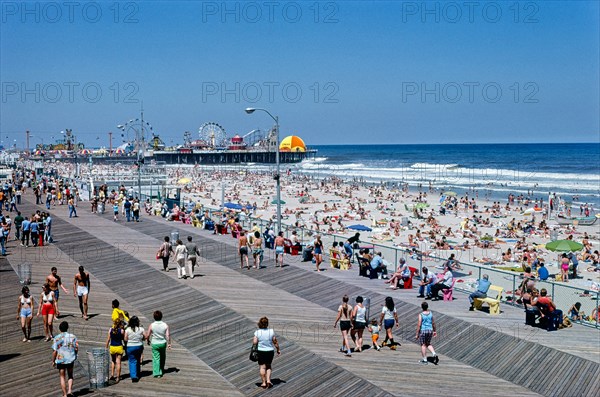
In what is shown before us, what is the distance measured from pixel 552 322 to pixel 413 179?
238 ft

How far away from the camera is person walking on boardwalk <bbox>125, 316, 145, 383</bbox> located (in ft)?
27.8

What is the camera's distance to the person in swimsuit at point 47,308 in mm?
10117

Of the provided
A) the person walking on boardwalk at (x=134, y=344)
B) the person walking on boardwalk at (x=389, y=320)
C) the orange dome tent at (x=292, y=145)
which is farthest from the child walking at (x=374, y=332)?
the orange dome tent at (x=292, y=145)

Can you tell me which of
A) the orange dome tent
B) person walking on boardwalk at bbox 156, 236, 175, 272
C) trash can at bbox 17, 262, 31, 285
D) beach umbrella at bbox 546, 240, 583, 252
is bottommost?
beach umbrella at bbox 546, 240, 583, 252

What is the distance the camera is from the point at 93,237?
21062mm

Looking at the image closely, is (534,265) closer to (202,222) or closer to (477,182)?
(202,222)

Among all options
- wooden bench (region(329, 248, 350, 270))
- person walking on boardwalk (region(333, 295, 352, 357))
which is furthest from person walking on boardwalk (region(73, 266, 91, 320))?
Result: wooden bench (region(329, 248, 350, 270))

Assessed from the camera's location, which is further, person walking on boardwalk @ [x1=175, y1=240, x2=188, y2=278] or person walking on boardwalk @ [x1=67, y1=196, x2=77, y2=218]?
person walking on boardwalk @ [x1=67, y1=196, x2=77, y2=218]

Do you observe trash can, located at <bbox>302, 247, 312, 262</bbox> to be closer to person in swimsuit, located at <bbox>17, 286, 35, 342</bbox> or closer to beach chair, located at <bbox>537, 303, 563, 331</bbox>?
→ beach chair, located at <bbox>537, 303, 563, 331</bbox>

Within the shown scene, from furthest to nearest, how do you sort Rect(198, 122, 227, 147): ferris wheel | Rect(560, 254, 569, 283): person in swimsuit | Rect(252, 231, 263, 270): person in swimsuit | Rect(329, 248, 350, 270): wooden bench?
1. Rect(198, 122, 227, 147): ferris wheel
2. Rect(560, 254, 569, 283): person in swimsuit
3. Rect(329, 248, 350, 270): wooden bench
4. Rect(252, 231, 263, 270): person in swimsuit

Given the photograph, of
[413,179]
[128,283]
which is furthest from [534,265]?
[413,179]

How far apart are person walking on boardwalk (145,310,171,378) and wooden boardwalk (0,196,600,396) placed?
25 cm

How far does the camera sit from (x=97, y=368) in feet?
27.2

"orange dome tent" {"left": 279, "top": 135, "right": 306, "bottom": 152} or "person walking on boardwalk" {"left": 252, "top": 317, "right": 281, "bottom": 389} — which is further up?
"orange dome tent" {"left": 279, "top": 135, "right": 306, "bottom": 152}
